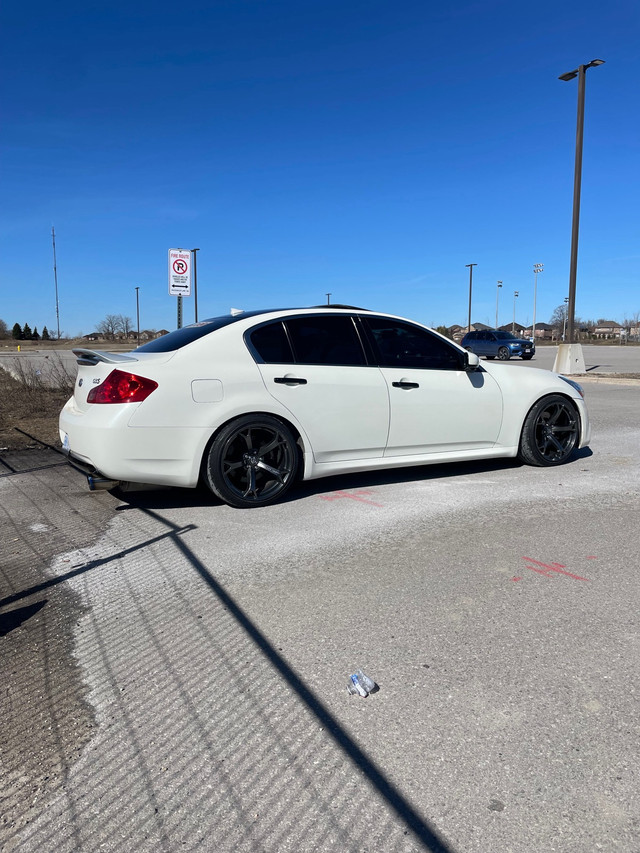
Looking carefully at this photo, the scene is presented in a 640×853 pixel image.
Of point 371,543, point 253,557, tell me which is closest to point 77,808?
point 253,557

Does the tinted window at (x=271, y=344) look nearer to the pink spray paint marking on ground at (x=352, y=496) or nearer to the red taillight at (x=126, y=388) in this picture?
the red taillight at (x=126, y=388)

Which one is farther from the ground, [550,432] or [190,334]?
[190,334]

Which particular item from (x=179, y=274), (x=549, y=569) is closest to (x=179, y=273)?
(x=179, y=274)

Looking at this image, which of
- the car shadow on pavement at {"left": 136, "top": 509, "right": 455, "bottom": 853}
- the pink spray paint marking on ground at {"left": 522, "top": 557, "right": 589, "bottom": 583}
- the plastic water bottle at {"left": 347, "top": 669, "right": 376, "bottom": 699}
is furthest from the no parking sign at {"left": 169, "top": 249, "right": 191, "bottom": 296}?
the plastic water bottle at {"left": 347, "top": 669, "right": 376, "bottom": 699}

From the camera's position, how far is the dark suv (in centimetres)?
3250

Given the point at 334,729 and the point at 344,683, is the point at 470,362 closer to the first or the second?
the point at 344,683

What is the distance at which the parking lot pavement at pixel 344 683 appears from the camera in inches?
72.7

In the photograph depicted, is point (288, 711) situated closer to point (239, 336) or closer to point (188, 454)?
→ point (188, 454)

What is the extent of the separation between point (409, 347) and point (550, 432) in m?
1.83

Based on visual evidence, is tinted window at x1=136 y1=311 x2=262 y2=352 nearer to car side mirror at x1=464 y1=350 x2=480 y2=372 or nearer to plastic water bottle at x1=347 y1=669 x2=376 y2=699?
car side mirror at x1=464 y1=350 x2=480 y2=372

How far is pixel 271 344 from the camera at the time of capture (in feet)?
16.9

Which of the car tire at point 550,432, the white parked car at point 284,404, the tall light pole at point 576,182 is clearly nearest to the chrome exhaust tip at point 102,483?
the white parked car at point 284,404

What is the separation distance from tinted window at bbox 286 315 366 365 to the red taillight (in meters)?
1.26

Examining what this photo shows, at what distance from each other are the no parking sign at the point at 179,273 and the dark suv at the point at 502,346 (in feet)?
77.1
